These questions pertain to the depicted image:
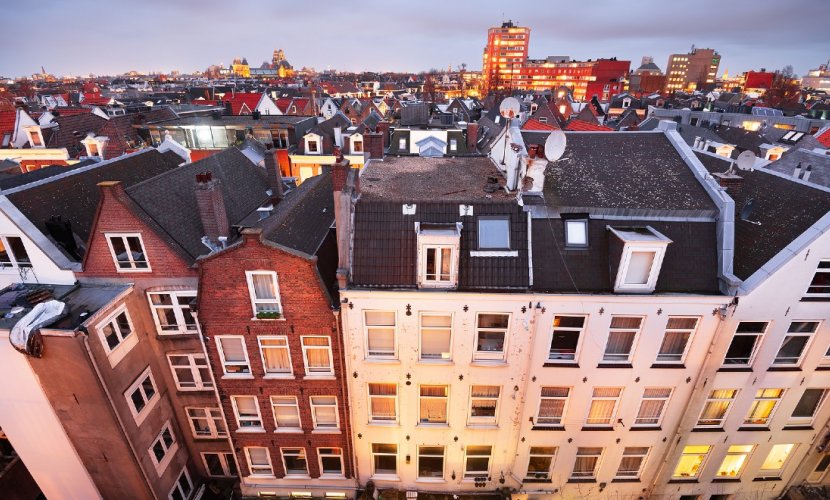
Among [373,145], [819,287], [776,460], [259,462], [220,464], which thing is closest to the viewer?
[819,287]

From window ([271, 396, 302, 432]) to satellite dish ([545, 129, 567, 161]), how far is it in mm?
16037

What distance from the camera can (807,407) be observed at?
1733cm

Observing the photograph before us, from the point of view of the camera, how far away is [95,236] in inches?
625

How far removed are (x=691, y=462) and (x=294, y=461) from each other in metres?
20.0

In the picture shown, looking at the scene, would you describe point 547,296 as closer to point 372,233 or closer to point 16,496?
point 372,233

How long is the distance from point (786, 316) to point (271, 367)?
21.6 meters

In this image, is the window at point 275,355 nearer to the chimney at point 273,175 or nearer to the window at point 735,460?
the chimney at point 273,175

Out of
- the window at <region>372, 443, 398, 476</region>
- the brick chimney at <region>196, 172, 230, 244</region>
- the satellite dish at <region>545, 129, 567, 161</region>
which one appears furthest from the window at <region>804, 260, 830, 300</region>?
the brick chimney at <region>196, 172, 230, 244</region>

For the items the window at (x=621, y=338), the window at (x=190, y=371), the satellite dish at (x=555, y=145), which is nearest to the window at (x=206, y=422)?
the window at (x=190, y=371)

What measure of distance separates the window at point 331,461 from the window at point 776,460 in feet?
69.6

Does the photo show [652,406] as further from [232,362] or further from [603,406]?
[232,362]

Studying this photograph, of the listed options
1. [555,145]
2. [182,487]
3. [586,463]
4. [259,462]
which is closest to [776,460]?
[586,463]

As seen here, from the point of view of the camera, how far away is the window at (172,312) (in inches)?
670

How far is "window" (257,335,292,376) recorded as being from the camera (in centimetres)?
1647
